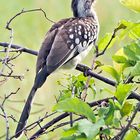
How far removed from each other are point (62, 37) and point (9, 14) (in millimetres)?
4756

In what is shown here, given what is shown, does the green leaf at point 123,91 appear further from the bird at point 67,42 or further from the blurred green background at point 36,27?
the blurred green background at point 36,27

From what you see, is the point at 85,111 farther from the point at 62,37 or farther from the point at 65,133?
the point at 62,37

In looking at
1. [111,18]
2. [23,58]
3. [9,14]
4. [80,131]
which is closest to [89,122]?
[80,131]

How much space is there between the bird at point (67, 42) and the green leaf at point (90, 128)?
837 mm

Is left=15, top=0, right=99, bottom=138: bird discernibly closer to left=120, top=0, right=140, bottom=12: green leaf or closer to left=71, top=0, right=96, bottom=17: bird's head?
left=71, top=0, right=96, bottom=17: bird's head

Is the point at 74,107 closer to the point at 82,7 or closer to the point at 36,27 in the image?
the point at 82,7

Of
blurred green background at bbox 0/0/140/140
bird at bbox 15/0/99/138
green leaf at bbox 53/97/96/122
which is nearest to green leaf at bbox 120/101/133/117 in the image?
green leaf at bbox 53/97/96/122

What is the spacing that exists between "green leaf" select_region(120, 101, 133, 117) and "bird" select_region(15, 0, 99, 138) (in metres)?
0.72

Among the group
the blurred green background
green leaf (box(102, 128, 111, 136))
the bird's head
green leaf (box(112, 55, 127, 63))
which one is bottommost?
the blurred green background

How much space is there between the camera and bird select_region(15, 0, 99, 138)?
2.57m

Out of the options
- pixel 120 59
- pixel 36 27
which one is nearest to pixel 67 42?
pixel 120 59

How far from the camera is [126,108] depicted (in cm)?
147

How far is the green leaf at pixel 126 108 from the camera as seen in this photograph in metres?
1.45

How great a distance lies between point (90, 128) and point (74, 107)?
0.06 metres
